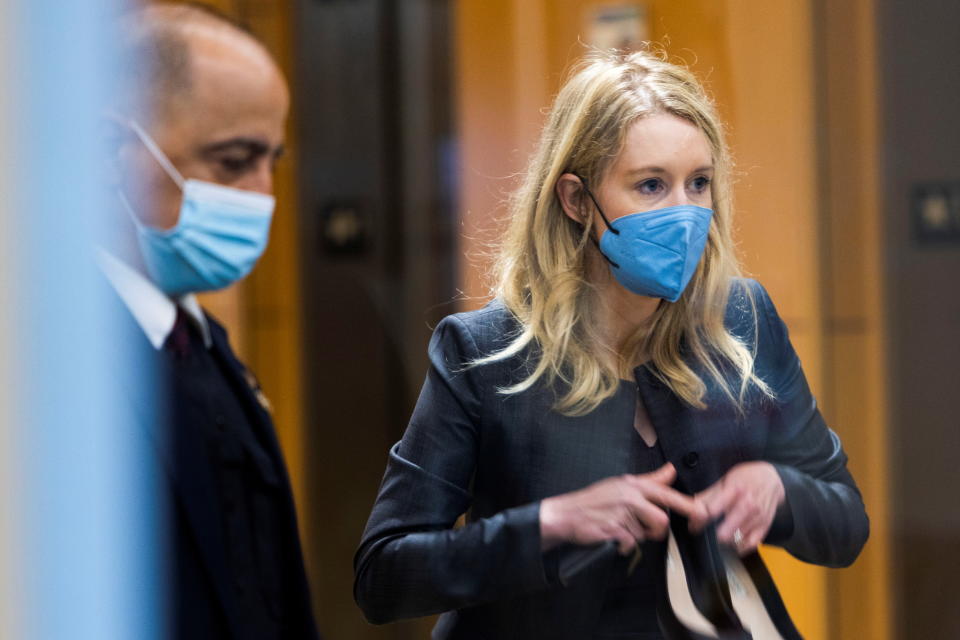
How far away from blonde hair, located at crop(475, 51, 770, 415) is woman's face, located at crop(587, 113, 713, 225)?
1.3 inches

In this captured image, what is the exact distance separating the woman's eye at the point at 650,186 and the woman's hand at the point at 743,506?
0.44m

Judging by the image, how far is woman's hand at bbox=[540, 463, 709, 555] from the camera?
1.46 m

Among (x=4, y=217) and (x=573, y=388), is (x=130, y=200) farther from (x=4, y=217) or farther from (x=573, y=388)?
(x=573, y=388)

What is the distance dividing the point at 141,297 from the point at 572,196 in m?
0.89

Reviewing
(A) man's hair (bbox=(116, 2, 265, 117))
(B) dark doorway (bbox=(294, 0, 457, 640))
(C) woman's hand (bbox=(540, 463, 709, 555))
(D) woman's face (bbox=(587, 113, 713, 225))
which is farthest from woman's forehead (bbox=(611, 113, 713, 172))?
(A) man's hair (bbox=(116, 2, 265, 117))

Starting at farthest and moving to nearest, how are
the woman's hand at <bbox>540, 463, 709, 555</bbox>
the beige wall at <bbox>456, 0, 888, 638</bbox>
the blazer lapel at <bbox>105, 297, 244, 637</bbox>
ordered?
the blazer lapel at <bbox>105, 297, 244, 637</bbox> < the beige wall at <bbox>456, 0, 888, 638</bbox> < the woman's hand at <bbox>540, 463, 709, 555</bbox>

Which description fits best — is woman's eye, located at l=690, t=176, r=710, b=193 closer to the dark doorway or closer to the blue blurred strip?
the dark doorway

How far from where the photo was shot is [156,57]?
1924 millimetres

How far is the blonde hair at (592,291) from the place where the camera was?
1520mm

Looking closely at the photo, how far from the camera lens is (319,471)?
7.53 feet

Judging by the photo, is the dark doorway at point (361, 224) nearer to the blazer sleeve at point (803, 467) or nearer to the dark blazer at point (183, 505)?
the dark blazer at point (183, 505)

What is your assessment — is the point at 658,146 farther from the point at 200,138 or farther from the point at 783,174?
the point at 200,138

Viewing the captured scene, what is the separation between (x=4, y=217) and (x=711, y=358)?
4.60ft

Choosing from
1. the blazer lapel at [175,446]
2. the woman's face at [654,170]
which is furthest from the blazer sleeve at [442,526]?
the blazer lapel at [175,446]
